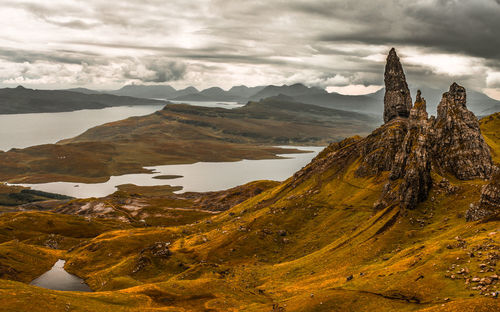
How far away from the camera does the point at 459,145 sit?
13712 cm

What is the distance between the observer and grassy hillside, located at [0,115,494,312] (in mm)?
63969

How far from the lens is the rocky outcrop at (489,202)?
84.1m

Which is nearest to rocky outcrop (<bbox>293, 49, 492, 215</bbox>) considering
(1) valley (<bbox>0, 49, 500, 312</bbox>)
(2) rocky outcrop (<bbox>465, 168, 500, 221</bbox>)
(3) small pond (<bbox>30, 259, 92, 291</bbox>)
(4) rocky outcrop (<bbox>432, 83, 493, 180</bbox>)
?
(4) rocky outcrop (<bbox>432, 83, 493, 180</bbox>)

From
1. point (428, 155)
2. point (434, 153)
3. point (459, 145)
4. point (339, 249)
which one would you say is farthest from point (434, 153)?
point (339, 249)

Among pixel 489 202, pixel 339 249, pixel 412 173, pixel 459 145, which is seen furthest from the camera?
pixel 459 145

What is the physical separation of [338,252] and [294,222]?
1841 inches

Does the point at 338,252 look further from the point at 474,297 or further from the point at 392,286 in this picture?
the point at 474,297

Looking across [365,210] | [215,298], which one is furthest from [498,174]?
[215,298]

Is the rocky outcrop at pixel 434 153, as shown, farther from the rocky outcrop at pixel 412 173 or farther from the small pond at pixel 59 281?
the small pond at pixel 59 281

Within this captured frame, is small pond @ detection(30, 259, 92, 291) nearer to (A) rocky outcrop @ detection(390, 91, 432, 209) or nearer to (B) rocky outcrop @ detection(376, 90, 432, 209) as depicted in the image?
(B) rocky outcrop @ detection(376, 90, 432, 209)

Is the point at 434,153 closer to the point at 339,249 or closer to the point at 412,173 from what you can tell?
the point at 412,173

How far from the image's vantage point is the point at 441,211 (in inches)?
4218

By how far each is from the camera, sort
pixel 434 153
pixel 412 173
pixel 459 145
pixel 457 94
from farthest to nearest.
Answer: pixel 457 94 < pixel 434 153 < pixel 459 145 < pixel 412 173

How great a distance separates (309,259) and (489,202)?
48896 millimetres
